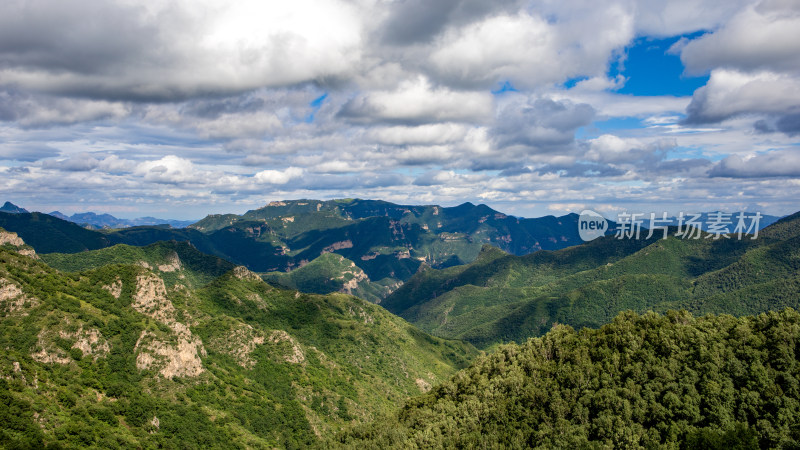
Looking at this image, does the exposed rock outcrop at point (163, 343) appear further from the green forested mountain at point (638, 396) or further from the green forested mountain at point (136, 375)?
the green forested mountain at point (638, 396)

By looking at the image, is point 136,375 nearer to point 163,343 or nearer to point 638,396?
point 163,343

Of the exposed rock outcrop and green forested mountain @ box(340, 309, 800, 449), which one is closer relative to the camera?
green forested mountain @ box(340, 309, 800, 449)

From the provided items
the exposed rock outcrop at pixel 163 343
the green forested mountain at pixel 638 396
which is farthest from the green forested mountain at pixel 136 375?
the green forested mountain at pixel 638 396

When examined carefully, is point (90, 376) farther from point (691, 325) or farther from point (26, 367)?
point (691, 325)

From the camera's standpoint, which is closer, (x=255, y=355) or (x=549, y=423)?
(x=549, y=423)

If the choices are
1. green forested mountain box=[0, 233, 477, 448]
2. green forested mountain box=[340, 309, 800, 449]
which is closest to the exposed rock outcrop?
green forested mountain box=[0, 233, 477, 448]

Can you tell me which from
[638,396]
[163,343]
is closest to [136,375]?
[163,343]

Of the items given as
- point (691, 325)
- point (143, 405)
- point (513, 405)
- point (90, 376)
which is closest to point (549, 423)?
point (513, 405)

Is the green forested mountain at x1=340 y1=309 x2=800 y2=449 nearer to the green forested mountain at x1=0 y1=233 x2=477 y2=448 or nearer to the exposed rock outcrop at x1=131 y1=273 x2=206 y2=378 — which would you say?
the green forested mountain at x1=0 y1=233 x2=477 y2=448

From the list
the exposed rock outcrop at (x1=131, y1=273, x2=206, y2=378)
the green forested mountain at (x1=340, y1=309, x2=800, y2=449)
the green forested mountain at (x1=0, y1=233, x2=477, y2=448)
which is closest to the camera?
the green forested mountain at (x1=340, y1=309, x2=800, y2=449)
